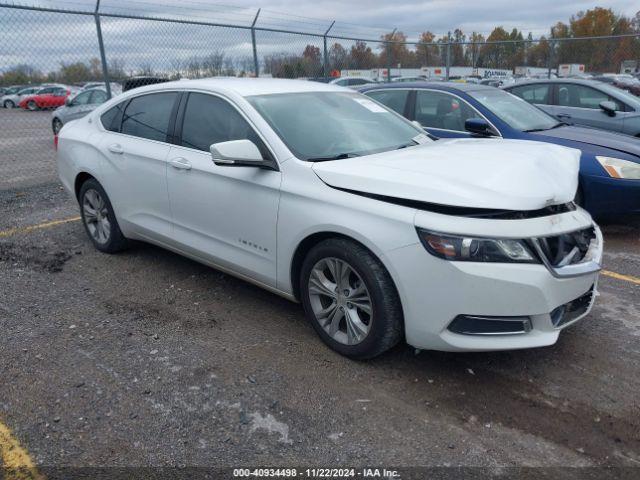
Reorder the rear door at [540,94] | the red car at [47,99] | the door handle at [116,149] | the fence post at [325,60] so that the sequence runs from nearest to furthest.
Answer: the door handle at [116,149] → the rear door at [540,94] → the fence post at [325,60] → the red car at [47,99]

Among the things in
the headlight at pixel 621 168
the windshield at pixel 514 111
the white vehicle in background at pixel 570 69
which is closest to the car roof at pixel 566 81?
the windshield at pixel 514 111

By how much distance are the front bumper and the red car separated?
17868 millimetres

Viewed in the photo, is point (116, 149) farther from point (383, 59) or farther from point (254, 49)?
point (383, 59)

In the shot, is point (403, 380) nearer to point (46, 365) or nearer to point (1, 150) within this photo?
point (46, 365)

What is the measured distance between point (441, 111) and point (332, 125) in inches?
125

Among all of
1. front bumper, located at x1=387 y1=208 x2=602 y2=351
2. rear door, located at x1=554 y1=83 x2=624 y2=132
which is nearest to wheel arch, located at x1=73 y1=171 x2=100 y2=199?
front bumper, located at x1=387 y1=208 x2=602 y2=351

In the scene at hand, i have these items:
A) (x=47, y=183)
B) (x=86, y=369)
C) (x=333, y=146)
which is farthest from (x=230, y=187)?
(x=47, y=183)

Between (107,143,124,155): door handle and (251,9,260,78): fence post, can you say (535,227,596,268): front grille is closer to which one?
(107,143,124,155): door handle

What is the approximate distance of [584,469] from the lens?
2.48 m

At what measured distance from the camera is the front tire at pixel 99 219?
5.16 m

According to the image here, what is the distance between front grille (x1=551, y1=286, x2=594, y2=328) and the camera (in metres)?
2.99

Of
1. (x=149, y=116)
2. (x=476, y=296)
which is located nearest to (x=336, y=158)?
(x=476, y=296)

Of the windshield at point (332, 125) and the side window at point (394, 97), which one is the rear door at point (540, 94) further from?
the windshield at point (332, 125)

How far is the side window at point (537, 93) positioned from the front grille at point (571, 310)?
6.47 meters
